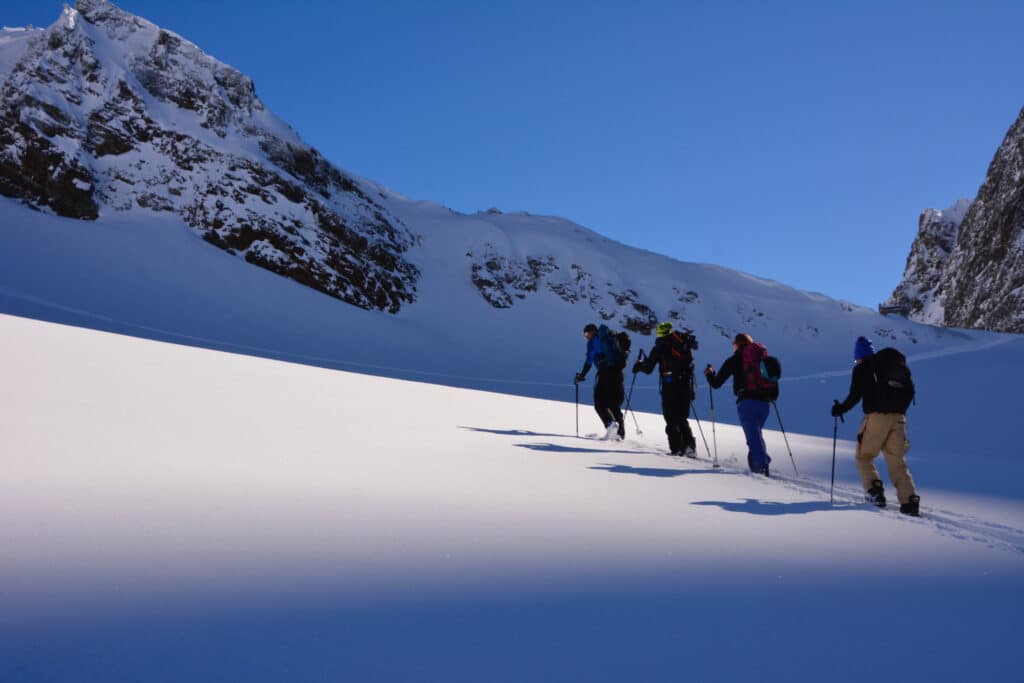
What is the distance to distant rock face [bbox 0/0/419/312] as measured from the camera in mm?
32344

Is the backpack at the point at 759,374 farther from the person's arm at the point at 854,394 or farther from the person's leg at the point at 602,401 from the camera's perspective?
the person's leg at the point at 602,401

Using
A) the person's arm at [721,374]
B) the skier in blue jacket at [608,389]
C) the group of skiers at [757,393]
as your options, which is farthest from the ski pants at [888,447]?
the skier in blue jacket at [608,389]

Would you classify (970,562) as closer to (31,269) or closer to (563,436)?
(563,436)

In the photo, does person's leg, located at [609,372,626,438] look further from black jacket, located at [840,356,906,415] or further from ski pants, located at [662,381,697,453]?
black jacket, located at [840,356,906,415]

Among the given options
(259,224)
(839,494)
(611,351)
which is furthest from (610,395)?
(259,224)

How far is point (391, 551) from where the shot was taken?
3.03 meters

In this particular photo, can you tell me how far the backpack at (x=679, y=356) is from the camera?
28.0 ft

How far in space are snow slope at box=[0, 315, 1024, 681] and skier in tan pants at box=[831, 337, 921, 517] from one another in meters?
0.38

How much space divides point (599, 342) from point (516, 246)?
154ft

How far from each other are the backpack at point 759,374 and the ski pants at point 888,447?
→ 1505mm

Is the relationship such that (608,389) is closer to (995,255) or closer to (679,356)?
(679,356)

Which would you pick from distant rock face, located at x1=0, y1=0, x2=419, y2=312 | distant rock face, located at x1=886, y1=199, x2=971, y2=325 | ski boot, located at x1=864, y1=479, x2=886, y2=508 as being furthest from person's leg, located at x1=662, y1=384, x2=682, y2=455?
distant rock face, located at x1=886, y1=199, x2=971, y2=325

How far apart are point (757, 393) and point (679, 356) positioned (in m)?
1.47

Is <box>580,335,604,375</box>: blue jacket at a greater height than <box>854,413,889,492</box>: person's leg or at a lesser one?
greater
